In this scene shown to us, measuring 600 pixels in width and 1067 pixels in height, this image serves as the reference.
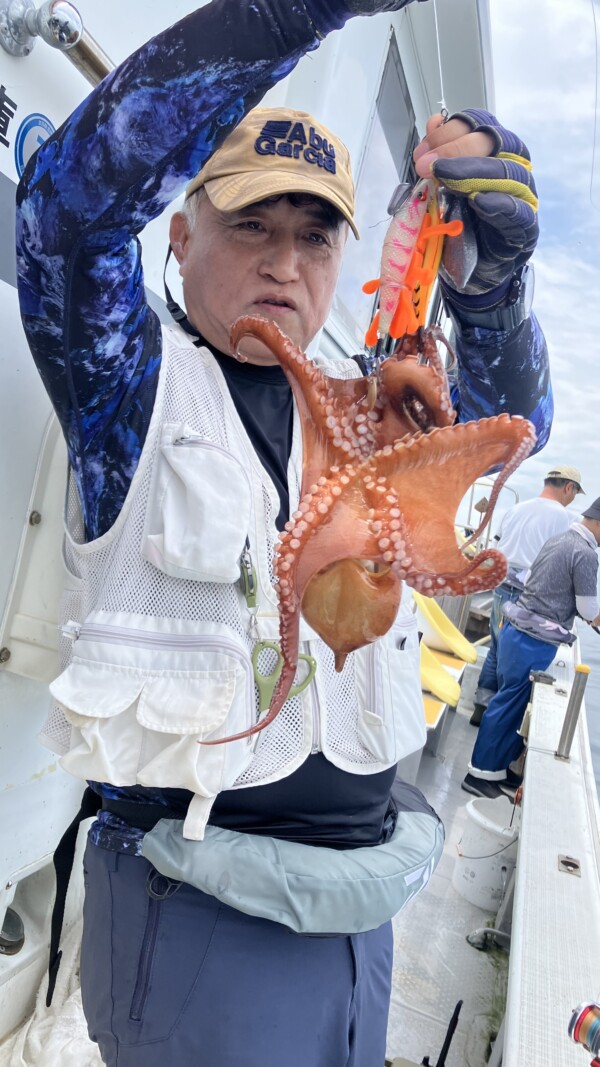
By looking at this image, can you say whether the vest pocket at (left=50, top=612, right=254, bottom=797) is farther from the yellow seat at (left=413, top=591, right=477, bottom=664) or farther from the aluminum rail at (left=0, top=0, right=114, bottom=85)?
the yellow seat at (left=413, top=591, right=477, bottom=664)

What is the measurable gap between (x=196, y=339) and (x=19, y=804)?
150cm

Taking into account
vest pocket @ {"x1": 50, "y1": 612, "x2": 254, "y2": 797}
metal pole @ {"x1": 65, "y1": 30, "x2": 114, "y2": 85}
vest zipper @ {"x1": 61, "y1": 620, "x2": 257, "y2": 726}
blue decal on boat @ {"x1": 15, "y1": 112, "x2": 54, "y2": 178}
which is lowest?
vest pocket @ {"x1": 50, "y1": 612, "x2": 254, "y2": 797}

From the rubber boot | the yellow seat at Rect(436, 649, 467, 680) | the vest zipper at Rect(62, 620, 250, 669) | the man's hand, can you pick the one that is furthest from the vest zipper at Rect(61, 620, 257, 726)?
the rubber boot

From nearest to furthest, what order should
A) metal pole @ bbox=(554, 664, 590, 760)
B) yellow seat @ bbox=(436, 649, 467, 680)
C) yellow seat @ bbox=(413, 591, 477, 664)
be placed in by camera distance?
metal pole @ bbox=(554, 664, 590, 760)
yellow seat @ bbox=(436, 649, 467, 680)
yellow seat @ bbox=(413, 591, 477, 664)

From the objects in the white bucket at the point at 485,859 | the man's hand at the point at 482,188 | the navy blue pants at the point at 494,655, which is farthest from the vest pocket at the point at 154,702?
the navy blue pants at the point at 494,655

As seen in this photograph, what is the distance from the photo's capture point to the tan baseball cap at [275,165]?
1.41 metres

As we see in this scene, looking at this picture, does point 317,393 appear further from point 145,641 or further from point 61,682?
point 61,682

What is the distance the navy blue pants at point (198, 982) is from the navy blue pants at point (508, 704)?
5.04m

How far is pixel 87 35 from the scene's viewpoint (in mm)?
1688

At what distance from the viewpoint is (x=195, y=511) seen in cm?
130

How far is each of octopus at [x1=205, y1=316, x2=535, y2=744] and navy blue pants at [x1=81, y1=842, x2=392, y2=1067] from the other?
661 millimetres

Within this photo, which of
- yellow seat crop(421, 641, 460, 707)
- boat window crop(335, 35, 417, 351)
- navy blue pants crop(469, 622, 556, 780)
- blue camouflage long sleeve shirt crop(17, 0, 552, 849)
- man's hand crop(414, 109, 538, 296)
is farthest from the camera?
navy blue pants crop(469, 622, 556, 780)

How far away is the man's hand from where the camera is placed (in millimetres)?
1187

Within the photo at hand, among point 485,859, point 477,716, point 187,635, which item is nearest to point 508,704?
point 477,716
